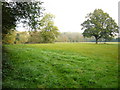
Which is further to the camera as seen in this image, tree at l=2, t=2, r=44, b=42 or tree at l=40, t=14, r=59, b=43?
tree at l=40, t=14, r=59, b=43

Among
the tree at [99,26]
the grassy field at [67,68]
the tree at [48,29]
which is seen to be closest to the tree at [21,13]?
the tree at [48,29]

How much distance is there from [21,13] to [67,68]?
431cm

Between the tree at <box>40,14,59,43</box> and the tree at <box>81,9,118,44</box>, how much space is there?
1788mm

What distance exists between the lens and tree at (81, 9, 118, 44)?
19.9ft

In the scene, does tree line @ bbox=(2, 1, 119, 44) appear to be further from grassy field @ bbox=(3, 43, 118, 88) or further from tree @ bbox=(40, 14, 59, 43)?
grassy field @ bbox=(3, 43, 118, 88)

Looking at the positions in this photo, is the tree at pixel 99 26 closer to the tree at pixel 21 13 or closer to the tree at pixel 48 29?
the tree at pixel 48 29

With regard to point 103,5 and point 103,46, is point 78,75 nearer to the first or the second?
point 103,46

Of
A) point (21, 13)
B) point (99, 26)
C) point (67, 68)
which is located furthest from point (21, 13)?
point (99, 26)

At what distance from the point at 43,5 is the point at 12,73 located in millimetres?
4702

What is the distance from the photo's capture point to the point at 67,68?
16.3 feet

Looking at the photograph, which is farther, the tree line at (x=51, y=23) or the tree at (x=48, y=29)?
the tree at (x=48, y=29)

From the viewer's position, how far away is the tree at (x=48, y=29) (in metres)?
6.21

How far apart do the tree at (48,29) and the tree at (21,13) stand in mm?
561

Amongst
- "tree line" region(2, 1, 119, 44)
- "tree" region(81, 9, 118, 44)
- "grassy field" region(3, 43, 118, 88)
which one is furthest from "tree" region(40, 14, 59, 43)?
"tree" region(81, 9, 118, 44)
